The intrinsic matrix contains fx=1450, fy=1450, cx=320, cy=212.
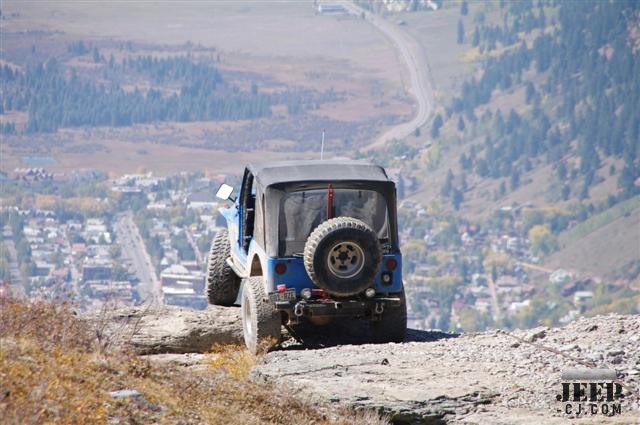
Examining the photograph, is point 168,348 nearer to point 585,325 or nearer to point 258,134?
point 585,325

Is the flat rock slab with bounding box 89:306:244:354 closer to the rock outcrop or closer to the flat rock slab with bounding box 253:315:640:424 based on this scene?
the rock outcrop

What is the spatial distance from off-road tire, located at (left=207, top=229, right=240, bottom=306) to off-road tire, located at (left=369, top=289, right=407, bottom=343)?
278cm

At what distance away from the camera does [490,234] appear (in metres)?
164

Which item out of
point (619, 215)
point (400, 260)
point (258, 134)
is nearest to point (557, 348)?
point (400, 260)

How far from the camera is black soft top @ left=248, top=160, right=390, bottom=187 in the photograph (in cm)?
1556

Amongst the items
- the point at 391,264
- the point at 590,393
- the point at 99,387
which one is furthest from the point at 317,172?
the point at 99,387

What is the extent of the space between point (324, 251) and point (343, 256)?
24cm

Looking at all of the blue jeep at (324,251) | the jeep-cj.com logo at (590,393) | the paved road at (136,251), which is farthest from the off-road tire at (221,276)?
the paved road at (136,251)

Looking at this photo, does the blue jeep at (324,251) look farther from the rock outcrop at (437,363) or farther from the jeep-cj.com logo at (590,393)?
the jeep-cj.com logo at (590,393)

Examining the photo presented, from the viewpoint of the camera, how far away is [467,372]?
44.8 ft

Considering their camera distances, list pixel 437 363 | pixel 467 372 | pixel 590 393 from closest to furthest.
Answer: pixel 590 393 → pixel 467 372 → pixel 437 363

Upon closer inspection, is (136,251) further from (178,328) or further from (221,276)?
(178,328)

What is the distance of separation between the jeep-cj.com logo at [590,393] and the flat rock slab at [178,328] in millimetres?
4879

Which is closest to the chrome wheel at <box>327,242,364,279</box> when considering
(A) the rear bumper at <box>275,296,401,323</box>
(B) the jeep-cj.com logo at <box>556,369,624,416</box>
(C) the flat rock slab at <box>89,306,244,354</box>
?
(A) the rear bumper at <box>275,296,401,323</box>
